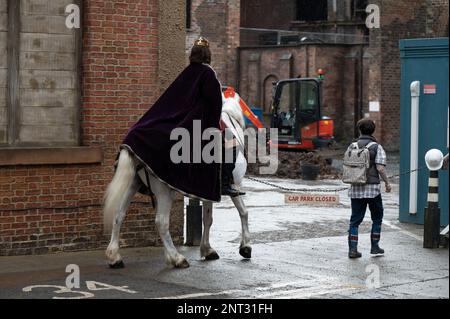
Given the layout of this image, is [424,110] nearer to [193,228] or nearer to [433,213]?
Result: [433,213]

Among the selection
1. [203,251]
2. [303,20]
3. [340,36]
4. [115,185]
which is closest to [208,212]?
[203,251]

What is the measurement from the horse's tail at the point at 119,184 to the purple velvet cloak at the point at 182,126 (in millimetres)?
130

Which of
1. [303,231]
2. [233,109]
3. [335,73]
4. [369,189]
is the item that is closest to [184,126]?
[233,109]

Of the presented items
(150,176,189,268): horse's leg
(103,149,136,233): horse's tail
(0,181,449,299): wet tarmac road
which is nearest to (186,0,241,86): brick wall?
(0,181,449,299): wet tarmac road

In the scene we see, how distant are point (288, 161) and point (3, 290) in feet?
69.2

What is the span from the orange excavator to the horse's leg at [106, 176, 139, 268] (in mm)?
25165

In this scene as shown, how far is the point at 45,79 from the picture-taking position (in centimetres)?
1148

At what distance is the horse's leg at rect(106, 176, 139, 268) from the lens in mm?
10297

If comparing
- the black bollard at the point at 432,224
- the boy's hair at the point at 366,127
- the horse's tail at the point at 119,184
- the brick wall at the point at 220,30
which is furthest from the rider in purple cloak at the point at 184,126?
the brick wall at the point at 220,30

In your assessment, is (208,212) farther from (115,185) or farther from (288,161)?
(288,161)

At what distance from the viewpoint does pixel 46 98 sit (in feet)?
37.8

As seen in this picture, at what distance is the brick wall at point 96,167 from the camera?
11.1 metres

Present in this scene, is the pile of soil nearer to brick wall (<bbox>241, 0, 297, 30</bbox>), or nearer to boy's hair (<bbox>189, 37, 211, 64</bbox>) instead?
boy's hair (<bbox>189, 37, 211, 64</bbox>)

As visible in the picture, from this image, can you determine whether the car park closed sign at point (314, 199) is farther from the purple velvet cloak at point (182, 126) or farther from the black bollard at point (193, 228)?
the purple velvet cloak at point (182, 126)
